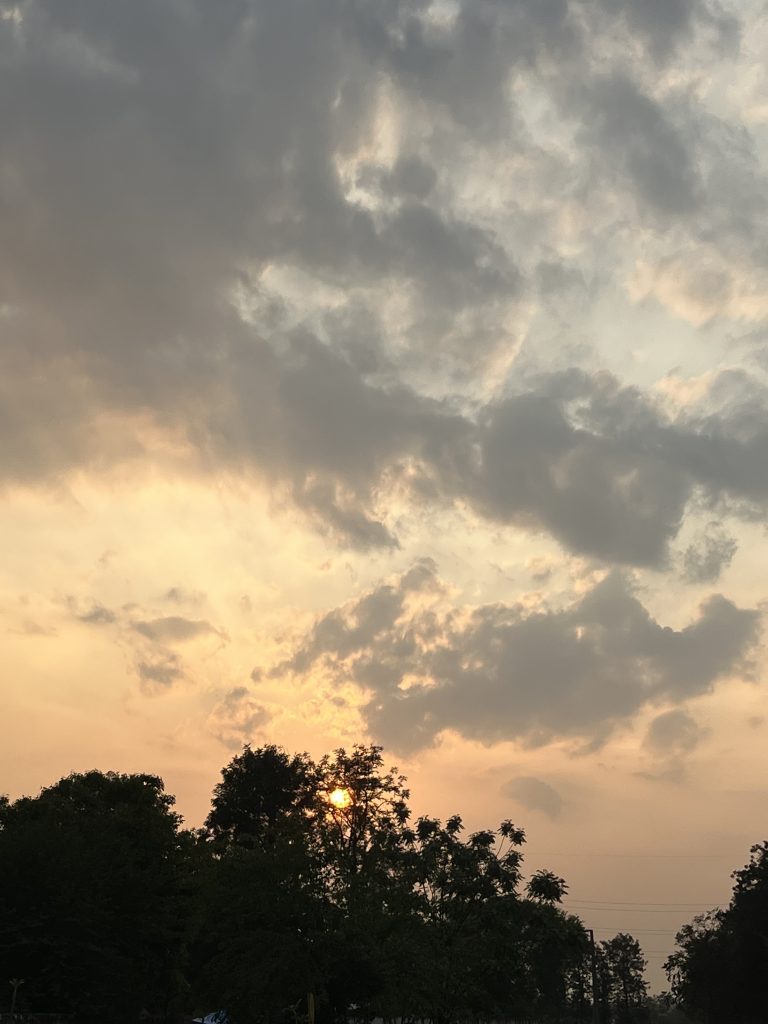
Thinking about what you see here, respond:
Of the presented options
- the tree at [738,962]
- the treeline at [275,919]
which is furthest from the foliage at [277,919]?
the tree at [738,962]

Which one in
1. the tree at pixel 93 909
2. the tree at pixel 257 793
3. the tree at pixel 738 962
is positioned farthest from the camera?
the tree at pixel 257 793

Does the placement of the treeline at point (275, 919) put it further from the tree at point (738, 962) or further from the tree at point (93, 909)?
the tree at point (738, 962)

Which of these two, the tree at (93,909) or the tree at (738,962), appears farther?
the tree at (738,962)

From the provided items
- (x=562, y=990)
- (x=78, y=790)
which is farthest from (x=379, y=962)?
(x=562, y=990)

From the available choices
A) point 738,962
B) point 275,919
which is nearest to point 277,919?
point 275,919

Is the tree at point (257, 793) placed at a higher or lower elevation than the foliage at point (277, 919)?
higher

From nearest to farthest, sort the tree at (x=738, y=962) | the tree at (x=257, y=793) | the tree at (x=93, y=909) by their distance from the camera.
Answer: the tree at (x=93, y=909), the tree at (x=738, y=962), the tree at (x=257, y=793)

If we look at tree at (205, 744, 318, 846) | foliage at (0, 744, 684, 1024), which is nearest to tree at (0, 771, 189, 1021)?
foliage at (0, 744, 684, 1024)

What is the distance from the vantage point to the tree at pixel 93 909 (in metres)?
48.5

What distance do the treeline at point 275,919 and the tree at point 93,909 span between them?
0.10 metres

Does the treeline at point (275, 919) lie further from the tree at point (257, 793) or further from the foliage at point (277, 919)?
the tree at point (257, 793)

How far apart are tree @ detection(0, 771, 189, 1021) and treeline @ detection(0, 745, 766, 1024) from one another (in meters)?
0.10

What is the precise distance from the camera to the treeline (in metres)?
48.8

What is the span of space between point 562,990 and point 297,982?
165 metres
